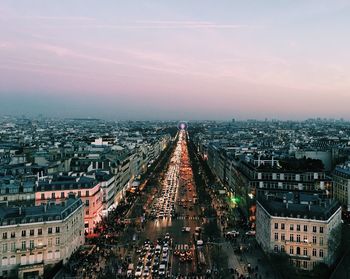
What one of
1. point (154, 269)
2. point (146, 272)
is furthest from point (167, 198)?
point (146, 272)

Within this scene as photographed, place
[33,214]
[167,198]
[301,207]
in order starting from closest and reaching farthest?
[33,214] < [301,207] < [167,198]

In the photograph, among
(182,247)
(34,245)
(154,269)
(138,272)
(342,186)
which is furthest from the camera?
(342,186)

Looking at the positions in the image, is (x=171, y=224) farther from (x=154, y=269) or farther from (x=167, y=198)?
(x=167, y=198)

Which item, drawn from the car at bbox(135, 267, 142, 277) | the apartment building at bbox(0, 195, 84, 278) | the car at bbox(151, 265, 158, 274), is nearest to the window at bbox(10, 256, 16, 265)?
the apartment building at bbox(0, 195, 84, 278)

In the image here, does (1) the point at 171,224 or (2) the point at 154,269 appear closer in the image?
(2) the point at 154,269

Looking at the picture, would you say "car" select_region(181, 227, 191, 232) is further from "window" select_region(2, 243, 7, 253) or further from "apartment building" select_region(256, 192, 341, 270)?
"window" select_region(2, 243, 7, 253)

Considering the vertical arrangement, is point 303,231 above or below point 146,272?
above

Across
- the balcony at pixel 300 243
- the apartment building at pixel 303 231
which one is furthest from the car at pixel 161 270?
the balcony at pixel 300 243

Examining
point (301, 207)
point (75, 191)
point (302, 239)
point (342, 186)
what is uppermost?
point (301, 207)

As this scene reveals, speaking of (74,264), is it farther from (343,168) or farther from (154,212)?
(343,168)

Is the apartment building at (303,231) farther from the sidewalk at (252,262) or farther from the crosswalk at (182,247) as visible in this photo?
the crosswalk at (182,247)
